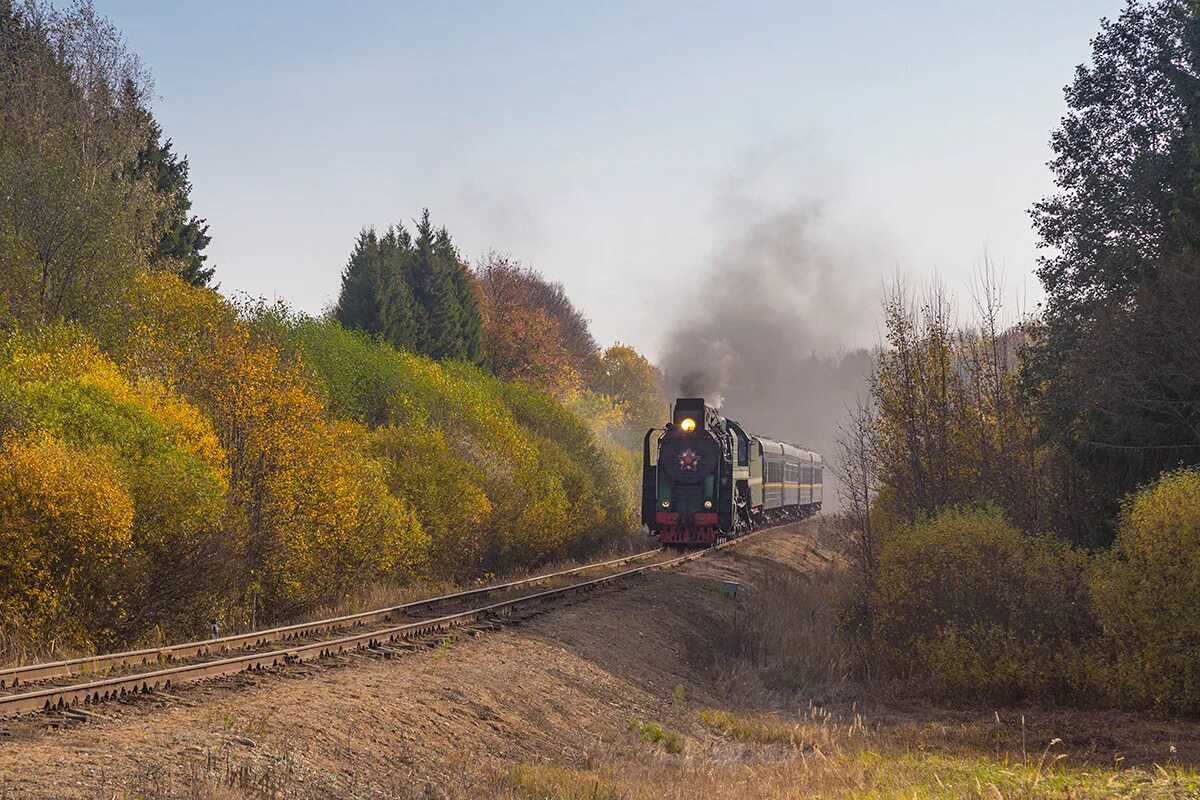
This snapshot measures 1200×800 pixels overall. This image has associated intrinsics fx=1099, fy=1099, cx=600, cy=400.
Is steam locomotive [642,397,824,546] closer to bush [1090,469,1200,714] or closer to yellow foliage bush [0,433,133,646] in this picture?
bush [1090,469,1200,714]

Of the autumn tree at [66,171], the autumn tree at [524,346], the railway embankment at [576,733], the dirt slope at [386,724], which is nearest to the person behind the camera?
Answer: the dirt slope at [386,724]

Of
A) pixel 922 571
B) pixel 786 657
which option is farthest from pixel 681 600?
pixel 922 571

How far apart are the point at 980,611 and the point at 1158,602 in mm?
3765

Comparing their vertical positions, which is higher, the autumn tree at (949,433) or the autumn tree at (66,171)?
the autumn tree at (66,171)

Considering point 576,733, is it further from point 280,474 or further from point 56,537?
point 280,474

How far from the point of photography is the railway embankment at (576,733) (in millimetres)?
9633

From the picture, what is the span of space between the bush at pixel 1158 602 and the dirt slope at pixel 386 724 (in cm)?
736

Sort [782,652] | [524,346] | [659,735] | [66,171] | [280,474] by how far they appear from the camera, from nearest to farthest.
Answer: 1. [659,735]
2. [782,652]
3. [280,474]
4. [66,171]
5. [524,346]

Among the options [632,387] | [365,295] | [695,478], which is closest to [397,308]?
[365,295]

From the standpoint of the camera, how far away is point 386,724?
39.4 ft

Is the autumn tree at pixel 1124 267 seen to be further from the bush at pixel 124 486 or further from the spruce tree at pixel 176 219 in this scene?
the spruce tree at pixel 176 219

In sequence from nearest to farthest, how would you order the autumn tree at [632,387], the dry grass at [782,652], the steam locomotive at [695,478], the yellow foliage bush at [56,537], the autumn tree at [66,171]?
the yellow foliage bush at [56,537] < the dry grass at [782,652] < the autumn tree at [66,171] < the steam locomotive at [695,478] < the autumn tree at [632,387]

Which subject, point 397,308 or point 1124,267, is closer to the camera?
point 1124,267

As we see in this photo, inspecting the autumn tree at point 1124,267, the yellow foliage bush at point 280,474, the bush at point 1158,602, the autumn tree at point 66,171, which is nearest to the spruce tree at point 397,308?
the autumn tree at point 66,171
